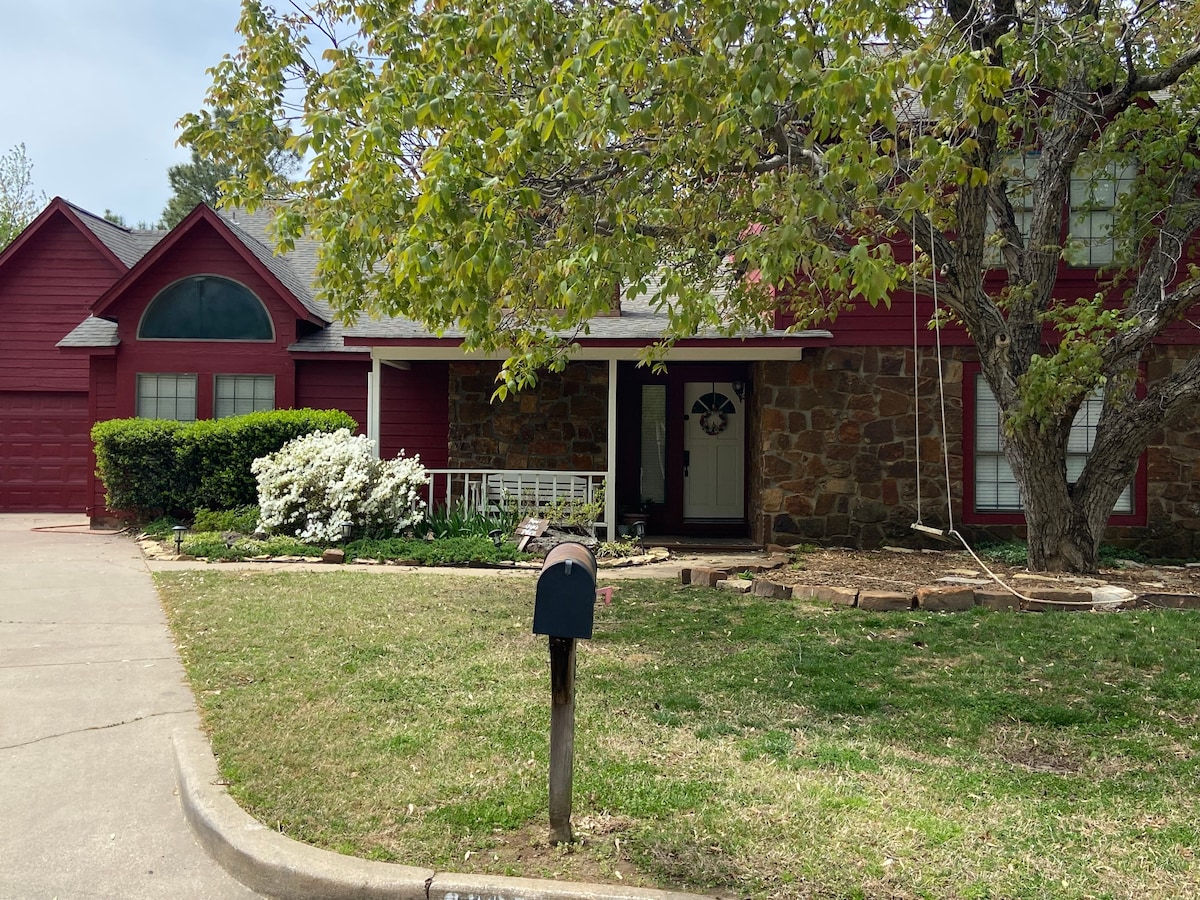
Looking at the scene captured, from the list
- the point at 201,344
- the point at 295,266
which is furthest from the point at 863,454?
the point at 295,266

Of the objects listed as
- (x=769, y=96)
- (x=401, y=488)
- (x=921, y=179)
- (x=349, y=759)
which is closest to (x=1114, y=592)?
(x=921, y=179)

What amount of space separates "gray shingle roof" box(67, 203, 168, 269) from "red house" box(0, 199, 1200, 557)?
0.32 ft

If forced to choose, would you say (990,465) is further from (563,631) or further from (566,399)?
(563,631)

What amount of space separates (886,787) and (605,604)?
4.47 metres

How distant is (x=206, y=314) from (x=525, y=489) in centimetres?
681

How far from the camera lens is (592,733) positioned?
453 cm

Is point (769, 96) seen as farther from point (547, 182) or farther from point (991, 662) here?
point (991, 662)

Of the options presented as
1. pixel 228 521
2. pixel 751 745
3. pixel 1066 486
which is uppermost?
pixel 1066 486

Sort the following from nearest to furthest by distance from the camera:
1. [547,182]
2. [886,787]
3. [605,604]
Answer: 1. [886,787]
2. [547,182]
3. [605,604]

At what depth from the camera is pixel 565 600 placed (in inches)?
131

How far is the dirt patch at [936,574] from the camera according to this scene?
8.28 metres

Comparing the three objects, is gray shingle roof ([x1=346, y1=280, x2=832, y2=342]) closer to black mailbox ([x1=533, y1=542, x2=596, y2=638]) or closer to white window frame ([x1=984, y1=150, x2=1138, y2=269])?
white window frame ([x1=984, y1=150, x2=1138, y2=269])

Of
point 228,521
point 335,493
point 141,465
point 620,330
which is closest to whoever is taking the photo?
point 335,493

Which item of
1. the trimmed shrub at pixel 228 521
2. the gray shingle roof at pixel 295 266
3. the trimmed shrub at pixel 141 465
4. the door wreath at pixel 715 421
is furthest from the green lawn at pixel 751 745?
the gray shingle roof at pixel 295 266
